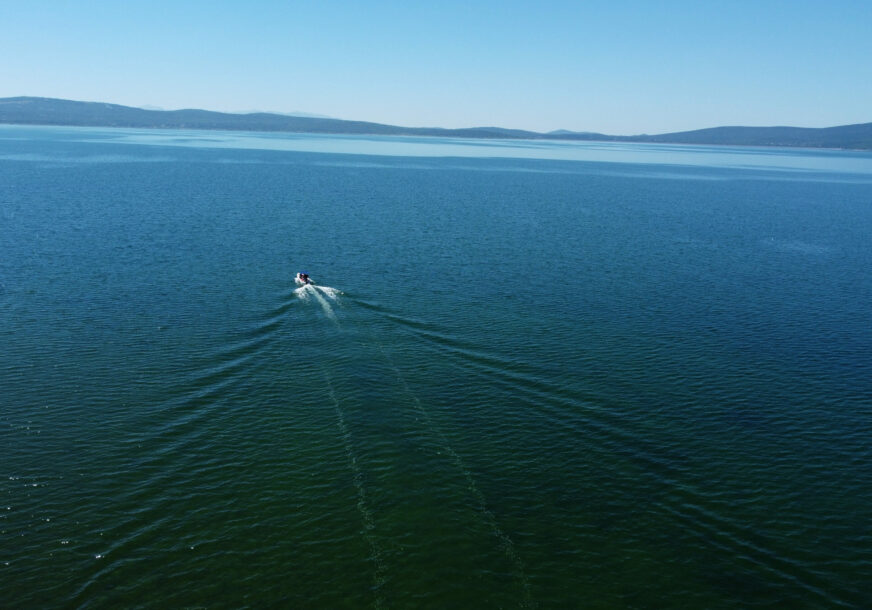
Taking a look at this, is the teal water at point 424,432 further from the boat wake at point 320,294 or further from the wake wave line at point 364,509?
the boat wake at point 320,294

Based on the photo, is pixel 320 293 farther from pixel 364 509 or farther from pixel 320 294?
pixel 364 509

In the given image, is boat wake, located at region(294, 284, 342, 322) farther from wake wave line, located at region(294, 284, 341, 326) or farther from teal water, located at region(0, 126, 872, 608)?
teal water, located at region(0, 126, 872, 608)

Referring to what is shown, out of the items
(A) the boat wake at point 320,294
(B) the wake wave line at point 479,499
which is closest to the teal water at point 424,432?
(B) the wake wave line at point 479,499

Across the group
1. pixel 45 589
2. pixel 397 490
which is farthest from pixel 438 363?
pixel 45 589

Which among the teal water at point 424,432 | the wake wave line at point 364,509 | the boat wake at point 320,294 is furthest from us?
the boat wake at point 320,294

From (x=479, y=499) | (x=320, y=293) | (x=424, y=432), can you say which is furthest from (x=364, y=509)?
(x=320, y=293)

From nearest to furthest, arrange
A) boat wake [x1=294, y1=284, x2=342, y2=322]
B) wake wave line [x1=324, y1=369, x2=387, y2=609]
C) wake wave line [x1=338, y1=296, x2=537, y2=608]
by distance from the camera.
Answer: wake wave line [x1=324, y1=369, x2=387, y2=609], wake wave line [x1=338, y1=296, x2=537, y2=608], boat wake [x1=294, y1=284, x2=342, y2=322]

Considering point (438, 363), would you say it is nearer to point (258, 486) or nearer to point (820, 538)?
point (258, 486)

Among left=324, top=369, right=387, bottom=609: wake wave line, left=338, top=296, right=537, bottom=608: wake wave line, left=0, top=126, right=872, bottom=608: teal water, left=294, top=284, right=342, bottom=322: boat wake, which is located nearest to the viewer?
left=324, top=369, right=387, bottom=609: wake wave line

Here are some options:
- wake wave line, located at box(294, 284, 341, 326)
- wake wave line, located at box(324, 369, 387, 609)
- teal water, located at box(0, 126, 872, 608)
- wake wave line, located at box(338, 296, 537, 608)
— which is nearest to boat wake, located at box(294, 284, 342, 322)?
wake wave line, located at box(294, 284, 341, 326)
